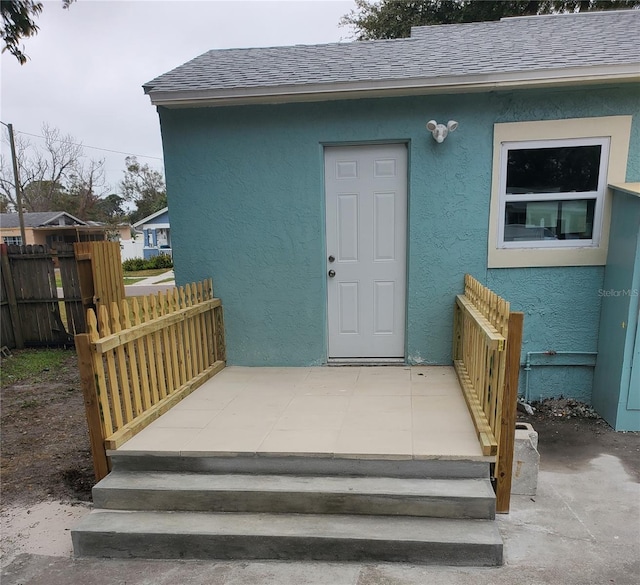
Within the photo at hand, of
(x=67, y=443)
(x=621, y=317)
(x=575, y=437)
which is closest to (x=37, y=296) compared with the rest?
(x=67, y=443)

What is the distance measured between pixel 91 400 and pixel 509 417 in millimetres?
2790

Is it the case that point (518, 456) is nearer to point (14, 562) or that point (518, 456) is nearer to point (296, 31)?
point (14, 562)

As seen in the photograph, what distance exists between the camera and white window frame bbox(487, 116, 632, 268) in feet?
13.5

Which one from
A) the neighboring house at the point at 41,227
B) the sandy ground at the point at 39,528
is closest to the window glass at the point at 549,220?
the sandy ground at the point at 39,528

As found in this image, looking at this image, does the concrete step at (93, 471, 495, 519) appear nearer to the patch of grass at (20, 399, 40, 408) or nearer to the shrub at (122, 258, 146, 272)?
the patch of grass at (20, 399, 40, 408)

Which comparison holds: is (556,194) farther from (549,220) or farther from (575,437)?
(575,437)

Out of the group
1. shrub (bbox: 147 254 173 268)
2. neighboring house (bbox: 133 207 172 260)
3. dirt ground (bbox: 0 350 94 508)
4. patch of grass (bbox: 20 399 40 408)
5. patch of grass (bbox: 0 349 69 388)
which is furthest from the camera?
neighboring house (bbox: 133 207 172 260)

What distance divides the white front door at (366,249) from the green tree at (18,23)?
3.85m

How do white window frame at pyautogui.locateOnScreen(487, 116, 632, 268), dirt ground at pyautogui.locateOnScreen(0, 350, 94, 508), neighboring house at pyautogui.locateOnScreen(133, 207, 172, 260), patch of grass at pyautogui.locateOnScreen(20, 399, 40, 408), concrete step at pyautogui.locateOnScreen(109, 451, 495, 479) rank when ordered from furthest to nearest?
1. neighboring house at pyautogui.locateOnScreen(133, 207, 172, 260)
2. patch of grass at pyautogui.locateOnScreen(20, 399, 40, 408)
3. white window frame at pyautogui.locateOnScreen(487, 116, 632, 268)
4. dirt ground at pyautogui.locateOnScreen(0, 350, 94, 508)
5. concrete step at pyautogui.locateOnScreen(109, 451, 495, 479)

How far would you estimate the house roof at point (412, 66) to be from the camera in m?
3.96

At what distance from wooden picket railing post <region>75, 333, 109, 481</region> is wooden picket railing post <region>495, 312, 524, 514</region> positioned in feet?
8.84

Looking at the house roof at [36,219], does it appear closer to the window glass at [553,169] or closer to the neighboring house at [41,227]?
the neighboring house at [41,227]

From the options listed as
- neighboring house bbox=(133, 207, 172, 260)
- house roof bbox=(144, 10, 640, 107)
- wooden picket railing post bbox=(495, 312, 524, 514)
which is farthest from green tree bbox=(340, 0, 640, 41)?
neighboring house bbox=(133, 207, 172, 260)

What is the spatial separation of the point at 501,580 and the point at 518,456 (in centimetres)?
89
